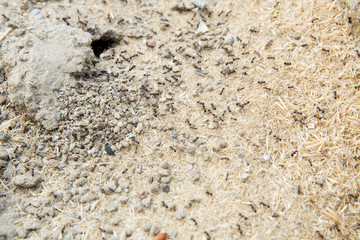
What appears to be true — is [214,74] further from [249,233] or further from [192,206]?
[249,233]

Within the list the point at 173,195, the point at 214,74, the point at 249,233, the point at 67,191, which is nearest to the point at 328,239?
the point at 249,233

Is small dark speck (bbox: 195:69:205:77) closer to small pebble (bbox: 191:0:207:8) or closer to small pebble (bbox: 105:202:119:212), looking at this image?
small pebble (bbox: 191:0:207:8)

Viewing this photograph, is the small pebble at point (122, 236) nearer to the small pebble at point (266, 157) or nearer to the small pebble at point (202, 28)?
the small pebble at point (266, 157)

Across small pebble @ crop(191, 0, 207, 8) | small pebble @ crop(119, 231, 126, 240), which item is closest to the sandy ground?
small pebble @ crop(119, 231, 126, 240)

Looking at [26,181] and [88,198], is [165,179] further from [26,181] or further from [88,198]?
[26,181]

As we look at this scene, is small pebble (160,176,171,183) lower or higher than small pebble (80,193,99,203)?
higher

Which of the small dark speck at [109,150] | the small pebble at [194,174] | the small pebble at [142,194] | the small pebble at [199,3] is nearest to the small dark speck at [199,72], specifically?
the small pebble at [199,3]

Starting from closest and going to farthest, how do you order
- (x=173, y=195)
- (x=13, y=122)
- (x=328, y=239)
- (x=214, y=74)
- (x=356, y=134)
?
(x=328, y=239) < (x=173, y=195) < (x=356, y=134) < (x=13, y=122) < (x=214, y=74)
